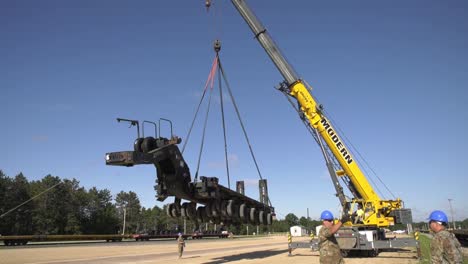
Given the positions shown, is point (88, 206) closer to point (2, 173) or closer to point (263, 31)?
point (2, 173)

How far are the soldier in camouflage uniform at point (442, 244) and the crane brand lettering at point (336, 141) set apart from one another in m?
14.7

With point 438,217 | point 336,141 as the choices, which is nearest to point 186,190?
point 336,141

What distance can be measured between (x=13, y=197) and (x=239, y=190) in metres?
70.4

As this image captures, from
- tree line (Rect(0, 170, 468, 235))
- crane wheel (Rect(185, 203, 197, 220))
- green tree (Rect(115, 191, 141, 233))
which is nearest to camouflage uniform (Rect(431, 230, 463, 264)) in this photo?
crane wheel (Rect(185, 203, 197, 220))

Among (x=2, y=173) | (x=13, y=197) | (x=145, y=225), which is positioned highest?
(x=2, y=173)

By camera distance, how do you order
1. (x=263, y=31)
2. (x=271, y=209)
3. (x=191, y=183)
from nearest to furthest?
(x=191, y=183), (x=271, y=209), (x=263, y=31)

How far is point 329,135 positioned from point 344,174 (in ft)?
7.62

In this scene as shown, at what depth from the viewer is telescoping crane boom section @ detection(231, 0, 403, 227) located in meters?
19.8

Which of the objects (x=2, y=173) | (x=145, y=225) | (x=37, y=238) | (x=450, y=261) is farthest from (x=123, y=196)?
(x=450, y=261)

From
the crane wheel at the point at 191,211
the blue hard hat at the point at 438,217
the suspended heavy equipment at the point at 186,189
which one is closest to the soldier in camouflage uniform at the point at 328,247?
the blue hard hat at the point at 438,217

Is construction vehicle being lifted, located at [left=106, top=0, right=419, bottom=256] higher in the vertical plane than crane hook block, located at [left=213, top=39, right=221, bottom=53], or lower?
lower

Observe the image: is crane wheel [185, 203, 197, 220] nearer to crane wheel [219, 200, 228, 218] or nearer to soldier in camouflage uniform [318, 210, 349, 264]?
crane wheel [219, 200, 228, 218]

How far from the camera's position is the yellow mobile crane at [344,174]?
18406 mm

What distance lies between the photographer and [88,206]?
308 ft
